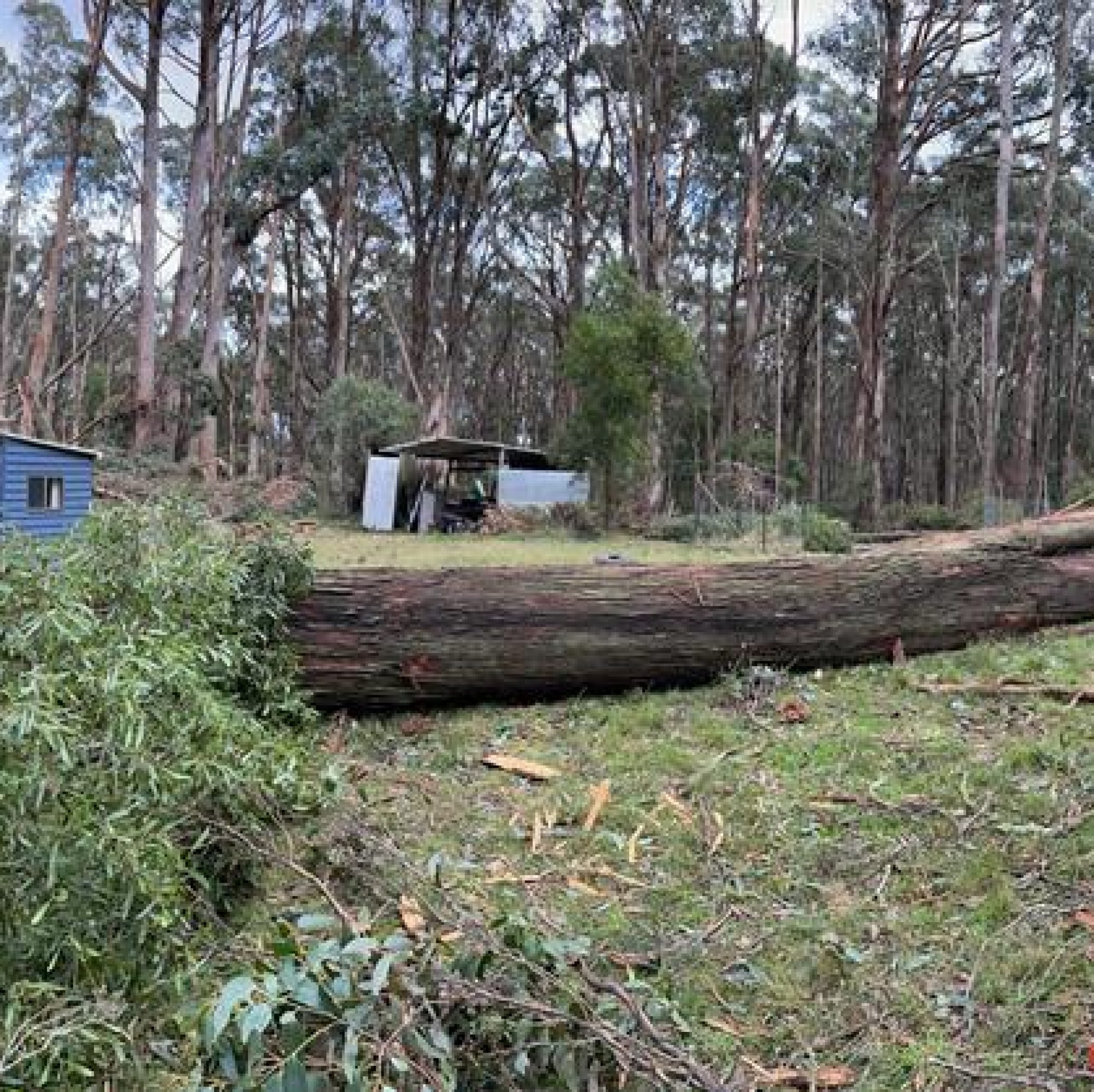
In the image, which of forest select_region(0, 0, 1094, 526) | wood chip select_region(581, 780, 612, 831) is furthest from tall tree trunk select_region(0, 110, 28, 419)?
wood chip select_region(581, 780, 612, 831)

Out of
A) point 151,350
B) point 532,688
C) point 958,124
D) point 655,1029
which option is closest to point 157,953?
point 655,1029

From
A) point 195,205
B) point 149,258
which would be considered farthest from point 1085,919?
point 195,205

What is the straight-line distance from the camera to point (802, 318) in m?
30.0

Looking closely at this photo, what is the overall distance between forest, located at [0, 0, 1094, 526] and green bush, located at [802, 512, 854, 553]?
316cm

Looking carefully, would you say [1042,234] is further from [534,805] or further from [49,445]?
[534,805]

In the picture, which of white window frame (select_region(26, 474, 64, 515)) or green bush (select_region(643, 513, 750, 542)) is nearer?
white window frame (select_region(26, 474, 64, 515))

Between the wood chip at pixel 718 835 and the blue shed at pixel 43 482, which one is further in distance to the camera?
the blue shed at pixel 43 482

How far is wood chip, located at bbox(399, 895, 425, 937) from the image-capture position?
257 cm

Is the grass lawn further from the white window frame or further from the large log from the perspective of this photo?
the large log

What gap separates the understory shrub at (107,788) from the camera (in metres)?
→ 1.93

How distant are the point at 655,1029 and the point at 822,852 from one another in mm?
1477

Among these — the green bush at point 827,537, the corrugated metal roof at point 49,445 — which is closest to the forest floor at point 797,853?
the green bush at point 827,537

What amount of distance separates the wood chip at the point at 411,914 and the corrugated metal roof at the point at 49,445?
1070cm

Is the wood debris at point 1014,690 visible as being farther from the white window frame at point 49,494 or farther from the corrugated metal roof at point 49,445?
the white window frame at point 49,494
